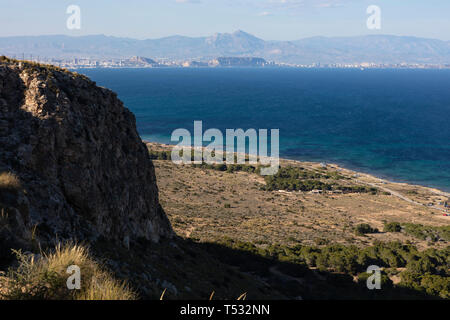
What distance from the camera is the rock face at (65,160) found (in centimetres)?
1098

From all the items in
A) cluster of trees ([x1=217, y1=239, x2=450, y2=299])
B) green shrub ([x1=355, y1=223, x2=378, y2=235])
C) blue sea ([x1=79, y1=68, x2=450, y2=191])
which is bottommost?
green shrub ([x1=355, y1=223, x2=378, y2=235])

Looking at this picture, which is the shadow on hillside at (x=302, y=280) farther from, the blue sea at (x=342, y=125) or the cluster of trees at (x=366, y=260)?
the blue sea at (x=342, y=125)

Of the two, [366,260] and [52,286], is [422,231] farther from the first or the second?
[52,286]

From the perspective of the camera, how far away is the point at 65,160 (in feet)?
44.7

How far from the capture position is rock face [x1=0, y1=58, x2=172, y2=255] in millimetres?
10984

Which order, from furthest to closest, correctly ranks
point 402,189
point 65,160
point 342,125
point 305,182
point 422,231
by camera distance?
1. point 342,125
2. point 402,189
3. point 305,182
4. point 422,231
5. point 65,160

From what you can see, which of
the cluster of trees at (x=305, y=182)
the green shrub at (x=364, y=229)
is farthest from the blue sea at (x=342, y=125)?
the green shrub at (x=364, y=229)

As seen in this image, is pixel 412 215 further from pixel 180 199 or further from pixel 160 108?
pixel 160 108

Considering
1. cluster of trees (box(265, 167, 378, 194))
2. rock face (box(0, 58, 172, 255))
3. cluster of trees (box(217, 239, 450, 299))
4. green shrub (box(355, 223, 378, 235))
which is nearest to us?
rock face (box(0, 58, 172, 255))

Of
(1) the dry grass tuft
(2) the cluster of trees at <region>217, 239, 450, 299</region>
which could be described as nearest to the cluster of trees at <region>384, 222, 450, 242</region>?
(2) the cluster of trees at <region>217, 239, 450, 299</region>

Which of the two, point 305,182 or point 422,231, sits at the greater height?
point 305,182

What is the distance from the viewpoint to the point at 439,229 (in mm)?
42250

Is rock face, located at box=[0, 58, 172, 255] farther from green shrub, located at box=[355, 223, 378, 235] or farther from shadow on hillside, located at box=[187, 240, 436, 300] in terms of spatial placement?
green shrub, located at box=[355, 223, 378, 235]

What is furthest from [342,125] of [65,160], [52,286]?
[52,286]
